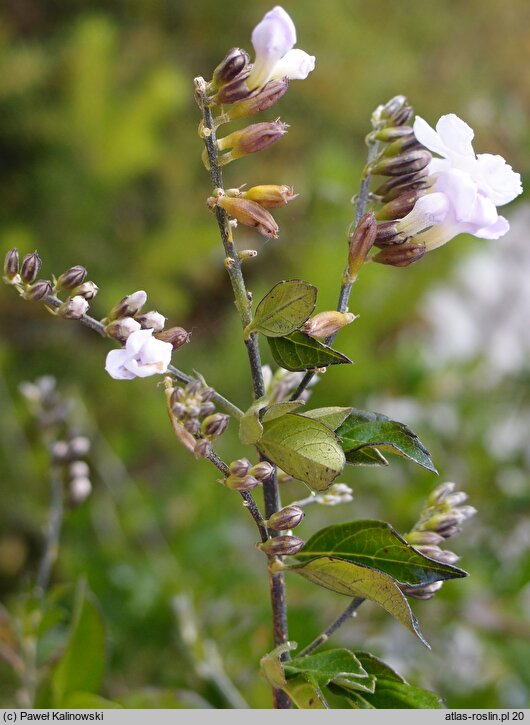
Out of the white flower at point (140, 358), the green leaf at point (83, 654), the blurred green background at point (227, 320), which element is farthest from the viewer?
the blurred green background at point (227, 320)

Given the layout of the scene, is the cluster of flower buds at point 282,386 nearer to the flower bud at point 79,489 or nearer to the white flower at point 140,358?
the white flower at point 140,358

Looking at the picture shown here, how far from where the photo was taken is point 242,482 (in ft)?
0.90

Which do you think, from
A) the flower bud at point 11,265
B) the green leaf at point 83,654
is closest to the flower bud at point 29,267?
the flower bud at point 11,265

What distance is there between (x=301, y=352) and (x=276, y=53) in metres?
0.11

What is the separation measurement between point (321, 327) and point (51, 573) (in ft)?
2.98

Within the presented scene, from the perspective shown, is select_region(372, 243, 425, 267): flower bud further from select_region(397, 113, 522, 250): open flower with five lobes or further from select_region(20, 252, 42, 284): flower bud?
select_region(20, 252, 42, 284): flower bud

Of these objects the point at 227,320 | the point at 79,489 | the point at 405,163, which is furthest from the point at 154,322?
the point at 227,320

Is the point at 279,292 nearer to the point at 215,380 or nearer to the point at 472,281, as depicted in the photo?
the point at 215,380

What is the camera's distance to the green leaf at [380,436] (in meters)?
0.27

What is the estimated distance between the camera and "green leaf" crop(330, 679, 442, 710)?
29 centimetres

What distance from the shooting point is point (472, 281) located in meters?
1.65

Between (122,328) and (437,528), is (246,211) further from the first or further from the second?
(437,528)

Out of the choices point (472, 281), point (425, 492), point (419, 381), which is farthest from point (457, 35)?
point (425, 492)

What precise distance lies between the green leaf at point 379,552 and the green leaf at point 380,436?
0.03 metres
